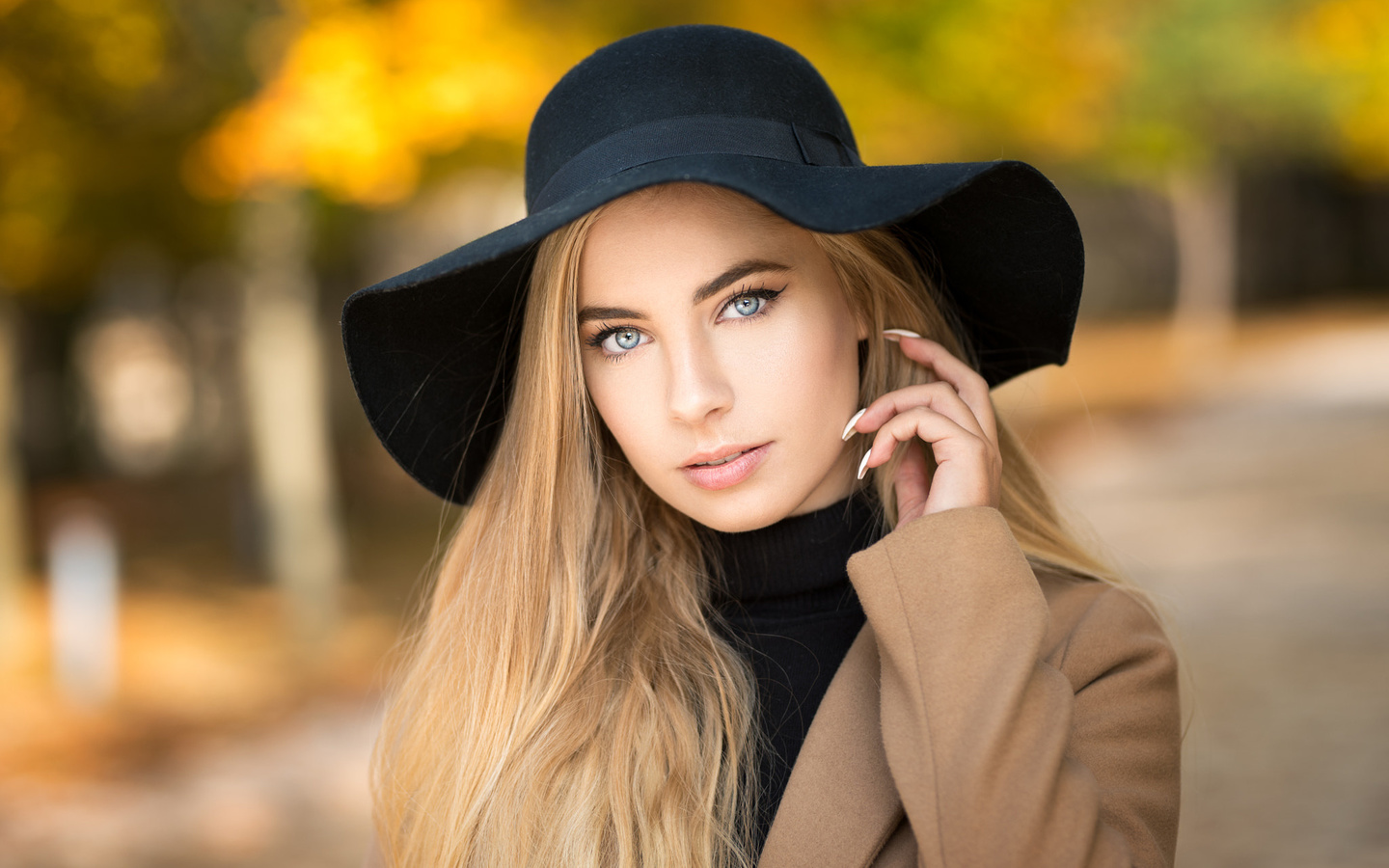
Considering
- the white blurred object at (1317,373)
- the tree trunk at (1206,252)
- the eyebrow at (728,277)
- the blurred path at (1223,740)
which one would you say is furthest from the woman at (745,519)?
the tree trunk at (1206,252)

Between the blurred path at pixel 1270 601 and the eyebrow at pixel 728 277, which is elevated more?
the eyebrow at pixel 728 277

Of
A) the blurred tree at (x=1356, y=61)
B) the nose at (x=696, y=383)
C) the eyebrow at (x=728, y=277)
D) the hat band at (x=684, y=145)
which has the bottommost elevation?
the nose at (x=696, y=383)

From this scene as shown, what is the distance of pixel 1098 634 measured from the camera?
1891mm

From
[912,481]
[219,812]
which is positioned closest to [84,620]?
[219,812]

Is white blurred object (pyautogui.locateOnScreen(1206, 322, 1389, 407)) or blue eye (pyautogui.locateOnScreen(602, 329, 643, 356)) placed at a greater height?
blue eye (pyautogui.locateOnScreen(602, 329, 643, 356))

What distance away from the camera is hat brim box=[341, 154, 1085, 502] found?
168cm

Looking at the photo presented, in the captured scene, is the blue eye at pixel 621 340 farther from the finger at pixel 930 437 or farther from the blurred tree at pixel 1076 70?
the blurred tree at pixel 1076 70

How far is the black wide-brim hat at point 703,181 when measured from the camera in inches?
67.4

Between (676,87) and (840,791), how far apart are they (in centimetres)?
113

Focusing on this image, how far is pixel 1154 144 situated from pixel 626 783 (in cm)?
1627

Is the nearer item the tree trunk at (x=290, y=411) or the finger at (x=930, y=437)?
the finger at (x=930, y=437)

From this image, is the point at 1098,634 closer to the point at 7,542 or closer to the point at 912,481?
the point at 912,481

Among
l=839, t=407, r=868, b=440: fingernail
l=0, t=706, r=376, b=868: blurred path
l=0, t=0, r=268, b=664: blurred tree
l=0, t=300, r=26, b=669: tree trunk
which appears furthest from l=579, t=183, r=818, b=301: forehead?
l=0, t=300, r=26, b=669: tree trunk

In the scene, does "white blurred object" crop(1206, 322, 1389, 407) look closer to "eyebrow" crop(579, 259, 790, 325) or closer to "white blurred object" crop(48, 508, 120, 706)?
"white blurred object" crop(48, 508, 120, 706)
